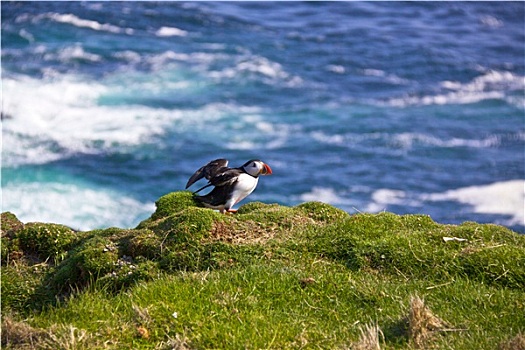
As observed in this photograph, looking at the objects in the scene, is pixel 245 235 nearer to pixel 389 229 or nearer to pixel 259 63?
pixel 389 229

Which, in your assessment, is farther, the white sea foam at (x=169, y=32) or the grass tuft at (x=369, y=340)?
the white sea foam at (x=169, y=32)

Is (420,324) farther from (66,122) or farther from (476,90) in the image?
(476,90)

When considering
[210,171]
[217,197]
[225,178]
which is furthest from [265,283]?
[210,171]

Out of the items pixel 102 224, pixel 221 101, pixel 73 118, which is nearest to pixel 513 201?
pixel 221 101

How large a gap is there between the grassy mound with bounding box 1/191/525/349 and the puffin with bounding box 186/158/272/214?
979 mm

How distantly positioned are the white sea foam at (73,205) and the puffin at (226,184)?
11904mm

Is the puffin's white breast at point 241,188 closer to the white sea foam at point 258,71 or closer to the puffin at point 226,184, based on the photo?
the puffin at point 226,184

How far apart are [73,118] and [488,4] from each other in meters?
24.4

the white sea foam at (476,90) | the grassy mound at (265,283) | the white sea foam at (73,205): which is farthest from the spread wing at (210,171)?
the white sea foam at (476,90)

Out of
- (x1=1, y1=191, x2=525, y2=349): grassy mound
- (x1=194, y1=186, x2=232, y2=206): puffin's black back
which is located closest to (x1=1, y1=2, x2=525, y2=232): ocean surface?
(x1=194, y1=186, x2=232, y2=206): puffin's black back

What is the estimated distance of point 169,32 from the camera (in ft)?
125

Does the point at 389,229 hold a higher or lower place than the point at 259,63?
higher

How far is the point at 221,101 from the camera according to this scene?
32281mm

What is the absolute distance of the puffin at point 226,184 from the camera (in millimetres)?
11562
